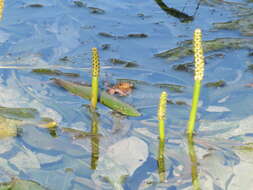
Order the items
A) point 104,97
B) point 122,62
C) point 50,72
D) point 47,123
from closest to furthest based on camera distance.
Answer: point 47,123 < point 104,97 < point 50,72 < point 122,62

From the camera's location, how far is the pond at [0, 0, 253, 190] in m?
2.27

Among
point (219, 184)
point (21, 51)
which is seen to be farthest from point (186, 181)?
point (21, 51)

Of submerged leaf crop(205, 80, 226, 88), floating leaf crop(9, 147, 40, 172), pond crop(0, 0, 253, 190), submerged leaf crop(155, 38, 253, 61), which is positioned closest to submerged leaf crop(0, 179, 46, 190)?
pond crop(0, 0, 253, 190)

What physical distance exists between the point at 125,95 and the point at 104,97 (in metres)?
0.19

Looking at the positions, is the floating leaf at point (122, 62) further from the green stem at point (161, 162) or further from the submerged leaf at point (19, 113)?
the green stem at point (161, 162)

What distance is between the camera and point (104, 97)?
2812 millimetres

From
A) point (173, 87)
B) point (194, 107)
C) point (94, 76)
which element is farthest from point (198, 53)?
point (173, 87)

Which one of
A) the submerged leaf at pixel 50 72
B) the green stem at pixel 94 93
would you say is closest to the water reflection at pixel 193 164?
the green stem at pixel 94 93

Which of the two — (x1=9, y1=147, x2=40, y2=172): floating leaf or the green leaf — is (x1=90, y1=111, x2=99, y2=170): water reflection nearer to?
the green leaf

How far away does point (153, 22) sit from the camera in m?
4.03

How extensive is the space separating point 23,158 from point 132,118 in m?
0.59

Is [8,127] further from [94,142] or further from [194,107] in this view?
[194,107]

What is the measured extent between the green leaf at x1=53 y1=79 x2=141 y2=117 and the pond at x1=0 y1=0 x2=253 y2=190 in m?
0.02

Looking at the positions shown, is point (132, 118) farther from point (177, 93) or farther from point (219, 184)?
point (219, 184)
